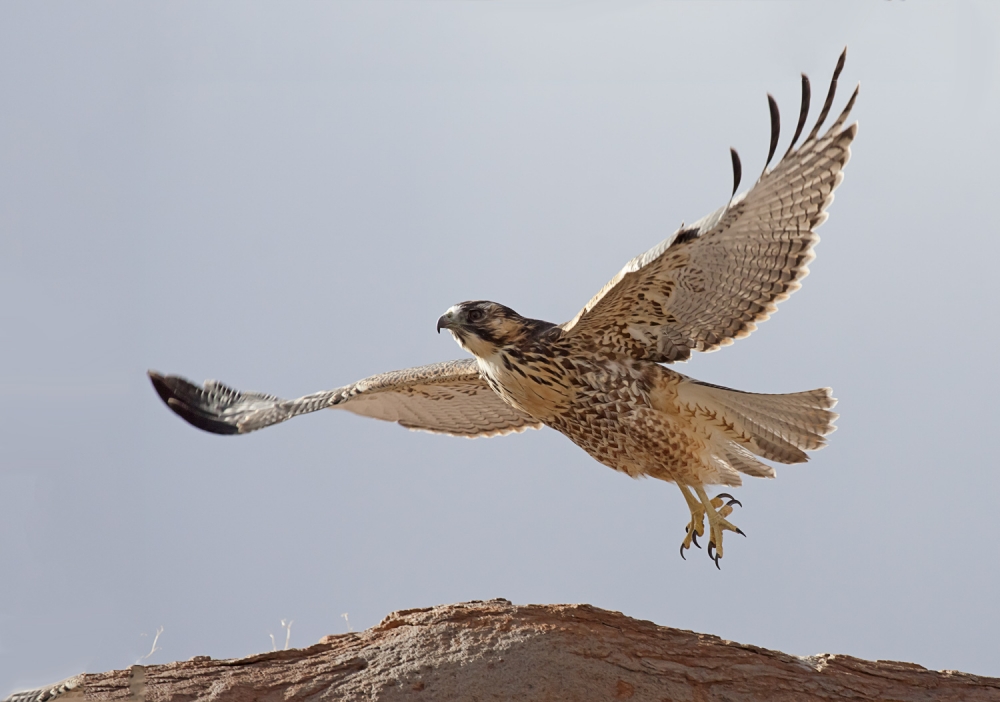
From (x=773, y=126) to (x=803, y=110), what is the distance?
213 millimetres

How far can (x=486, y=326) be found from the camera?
17.2 ft

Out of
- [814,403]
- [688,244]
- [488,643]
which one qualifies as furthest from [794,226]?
[488,643]

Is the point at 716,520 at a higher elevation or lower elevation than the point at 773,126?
lower

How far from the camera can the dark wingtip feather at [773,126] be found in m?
4.37

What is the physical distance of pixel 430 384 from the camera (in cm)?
602

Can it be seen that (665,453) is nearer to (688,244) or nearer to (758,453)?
(758,453)

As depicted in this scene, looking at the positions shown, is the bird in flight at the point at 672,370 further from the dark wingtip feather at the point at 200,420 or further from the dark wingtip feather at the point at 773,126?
the dark wingtip feather at the point at 200,420

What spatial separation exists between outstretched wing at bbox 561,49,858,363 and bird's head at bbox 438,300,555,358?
0.94 feet

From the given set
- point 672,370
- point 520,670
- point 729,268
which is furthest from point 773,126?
point 520,670

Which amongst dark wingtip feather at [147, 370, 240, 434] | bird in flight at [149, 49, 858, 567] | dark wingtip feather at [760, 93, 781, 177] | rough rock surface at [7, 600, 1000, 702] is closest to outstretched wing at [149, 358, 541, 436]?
dark wingtip feather at [147, 370, 240, 434]

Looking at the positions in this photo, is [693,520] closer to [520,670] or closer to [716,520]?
[716,520]

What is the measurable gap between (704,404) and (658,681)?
1592mm

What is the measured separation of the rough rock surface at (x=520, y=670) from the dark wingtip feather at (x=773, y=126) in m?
2.50

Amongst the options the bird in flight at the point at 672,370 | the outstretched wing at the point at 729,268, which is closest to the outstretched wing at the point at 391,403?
the bird in flight at the point at 672,370
